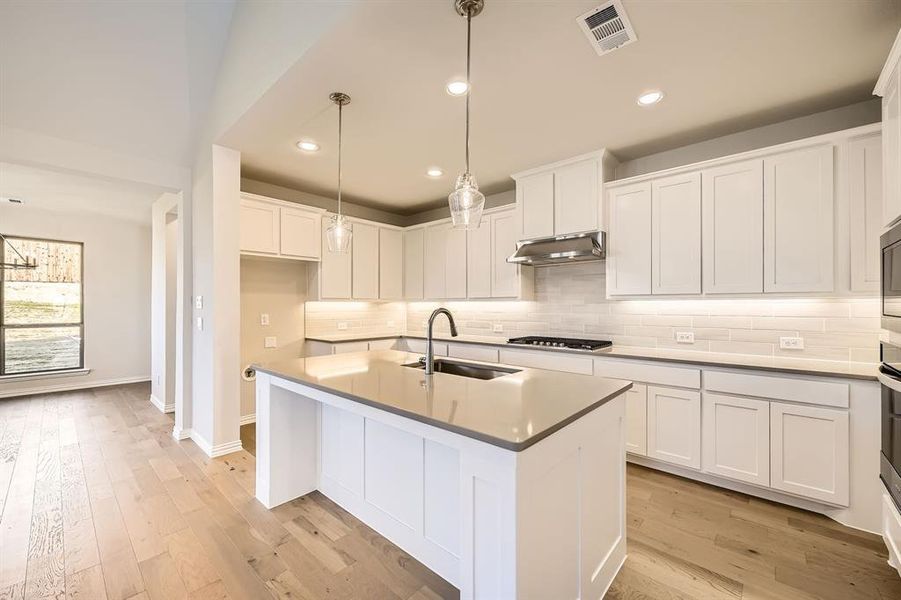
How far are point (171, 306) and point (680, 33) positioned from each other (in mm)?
5651

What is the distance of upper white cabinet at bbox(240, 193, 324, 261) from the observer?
364 centimetres

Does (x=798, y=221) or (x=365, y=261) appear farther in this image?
(x=365, y=261)

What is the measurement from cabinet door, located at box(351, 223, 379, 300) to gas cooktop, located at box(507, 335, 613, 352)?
197 cm

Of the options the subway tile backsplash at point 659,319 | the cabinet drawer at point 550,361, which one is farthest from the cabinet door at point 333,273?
the cabinet drawer at point 550,361

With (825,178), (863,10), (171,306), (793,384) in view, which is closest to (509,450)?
(793,384)

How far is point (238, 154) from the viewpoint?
328cm

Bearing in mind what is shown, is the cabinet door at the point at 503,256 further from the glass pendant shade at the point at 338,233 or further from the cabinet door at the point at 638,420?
the glass pendant shade at the point at 338,233

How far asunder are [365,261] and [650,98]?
11.1ft

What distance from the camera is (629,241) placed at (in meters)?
3.20

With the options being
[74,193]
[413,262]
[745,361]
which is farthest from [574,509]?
[74,193]

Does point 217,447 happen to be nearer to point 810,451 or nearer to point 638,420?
point 638,420

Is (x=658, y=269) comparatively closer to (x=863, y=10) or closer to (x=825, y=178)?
(x=825, y=178)

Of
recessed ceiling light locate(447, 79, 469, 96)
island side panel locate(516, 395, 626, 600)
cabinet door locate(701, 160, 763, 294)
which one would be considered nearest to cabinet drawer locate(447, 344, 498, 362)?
cabinet door locate(701, 160, 763, 294)

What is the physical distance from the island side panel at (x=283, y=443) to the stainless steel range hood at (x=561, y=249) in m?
2.30
